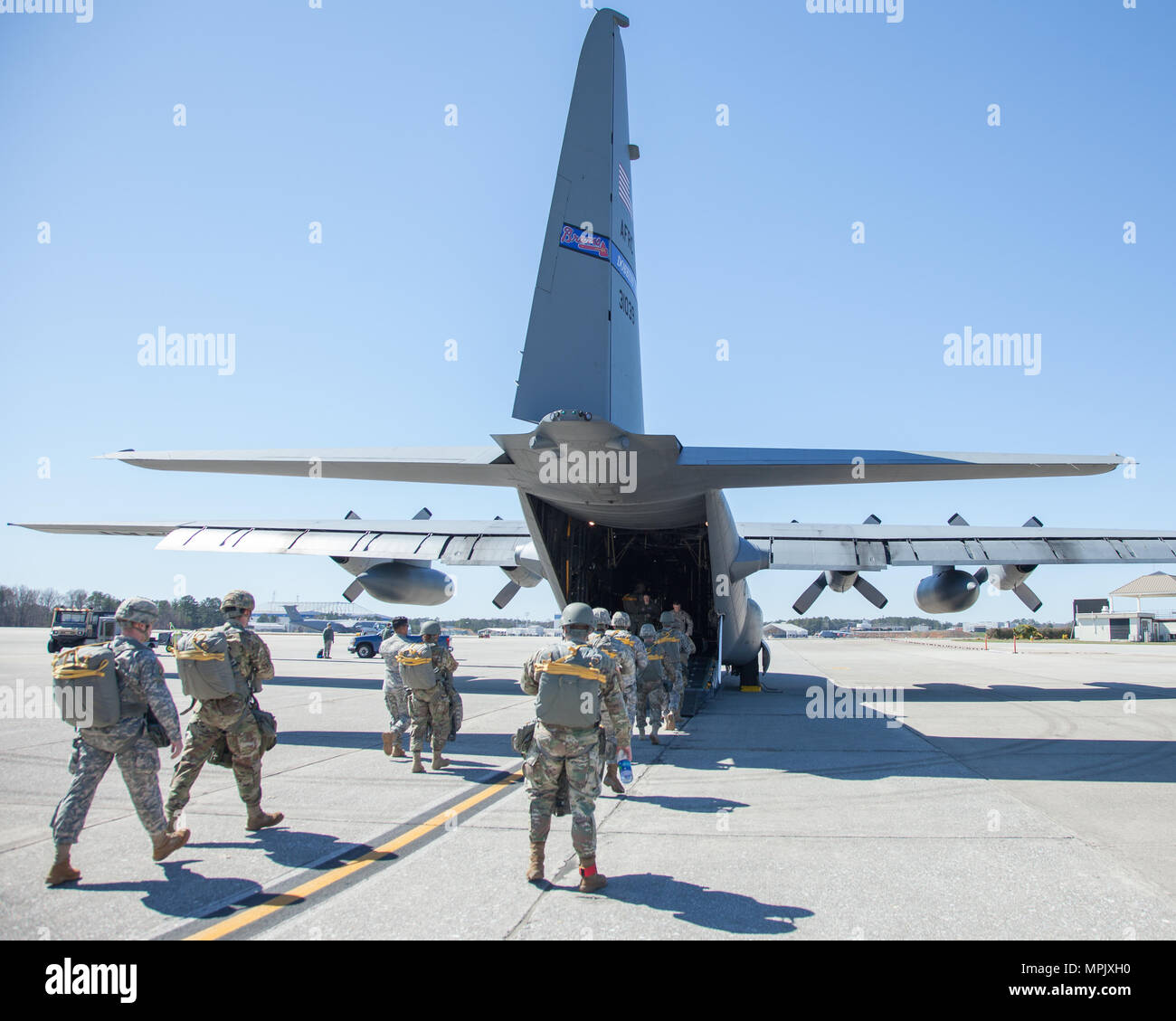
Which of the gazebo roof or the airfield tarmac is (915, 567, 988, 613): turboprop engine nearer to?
the airfield tarmac

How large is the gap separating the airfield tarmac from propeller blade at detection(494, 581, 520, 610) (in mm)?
8553

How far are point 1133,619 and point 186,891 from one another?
6901cm

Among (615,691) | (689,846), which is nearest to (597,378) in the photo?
(615,691)

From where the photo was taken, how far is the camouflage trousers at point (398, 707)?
885cm

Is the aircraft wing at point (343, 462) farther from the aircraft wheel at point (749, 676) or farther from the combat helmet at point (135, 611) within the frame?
the aircraft wheel at point (749, 676)

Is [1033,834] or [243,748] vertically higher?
[243,748]

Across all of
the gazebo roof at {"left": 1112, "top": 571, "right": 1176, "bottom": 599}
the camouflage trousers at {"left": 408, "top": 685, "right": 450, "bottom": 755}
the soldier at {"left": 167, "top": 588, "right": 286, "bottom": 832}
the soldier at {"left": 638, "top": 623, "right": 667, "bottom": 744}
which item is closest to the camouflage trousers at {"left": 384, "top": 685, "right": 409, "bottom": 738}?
the camouflage trousers at {"left": 408, "top": 685, "right": 450, "bottom": 755}

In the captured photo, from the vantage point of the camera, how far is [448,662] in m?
8.44

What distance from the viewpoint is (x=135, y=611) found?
5.45 metres

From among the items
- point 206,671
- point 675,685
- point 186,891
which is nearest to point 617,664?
point 186,891

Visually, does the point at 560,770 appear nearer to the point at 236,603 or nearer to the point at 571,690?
the point at 571,690

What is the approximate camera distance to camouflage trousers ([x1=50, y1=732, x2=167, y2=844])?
4.90 m
